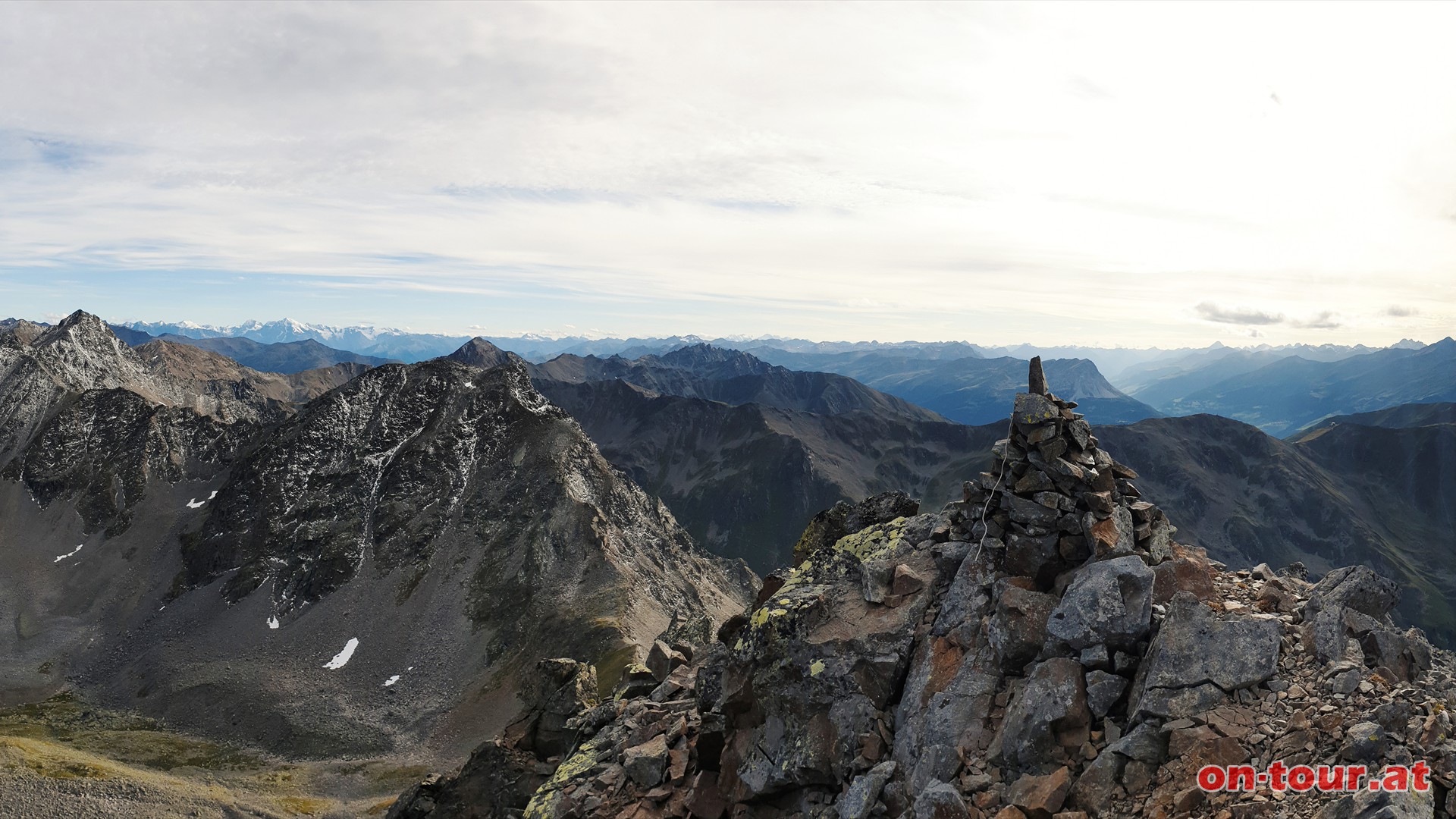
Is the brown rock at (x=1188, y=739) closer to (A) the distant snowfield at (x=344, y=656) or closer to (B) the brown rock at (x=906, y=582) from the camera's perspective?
(B) the brown rock at (x=906, y=582)

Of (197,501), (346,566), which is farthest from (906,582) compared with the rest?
(197,501)

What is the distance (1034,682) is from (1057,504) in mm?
5644

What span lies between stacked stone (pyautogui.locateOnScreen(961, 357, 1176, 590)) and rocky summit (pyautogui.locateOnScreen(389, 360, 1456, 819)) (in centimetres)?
7

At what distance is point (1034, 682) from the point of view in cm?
1822

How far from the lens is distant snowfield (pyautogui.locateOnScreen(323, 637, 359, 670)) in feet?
424

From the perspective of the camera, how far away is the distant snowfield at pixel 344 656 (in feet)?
424

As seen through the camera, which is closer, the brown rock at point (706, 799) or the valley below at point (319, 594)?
the brown rock at point (706, 799)

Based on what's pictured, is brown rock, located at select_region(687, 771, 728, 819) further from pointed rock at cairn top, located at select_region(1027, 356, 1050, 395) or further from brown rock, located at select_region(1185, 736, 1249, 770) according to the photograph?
pointed rock at cairn top, located at select_region(1027, 356, 1050, 395)

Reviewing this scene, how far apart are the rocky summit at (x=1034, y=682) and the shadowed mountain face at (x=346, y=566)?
87564 mm

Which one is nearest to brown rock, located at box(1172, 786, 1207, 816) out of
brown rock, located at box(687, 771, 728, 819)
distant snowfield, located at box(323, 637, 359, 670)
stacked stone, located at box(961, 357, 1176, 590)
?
stacked stone, located at box(961, 357, 1176, 590)

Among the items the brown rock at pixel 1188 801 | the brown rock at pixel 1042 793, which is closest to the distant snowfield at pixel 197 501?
the brown rock at pixel 1042 793

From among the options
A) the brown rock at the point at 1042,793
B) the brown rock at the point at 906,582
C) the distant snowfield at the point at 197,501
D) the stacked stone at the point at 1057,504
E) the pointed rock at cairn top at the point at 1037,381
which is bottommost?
the distant snowfield at the point at 197,501

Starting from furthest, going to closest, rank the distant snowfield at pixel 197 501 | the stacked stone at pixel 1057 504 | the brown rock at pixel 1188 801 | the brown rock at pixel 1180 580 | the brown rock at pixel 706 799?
1. the distant snowfield at pixel 197 501
2. the brown rock at pixel 706 799
3. the stacked stone at pixel 1057 504
4. the brown rock at pixel 1180 580
5. the brown rock at pixel 1188 801

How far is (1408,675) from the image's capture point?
15.5 m
